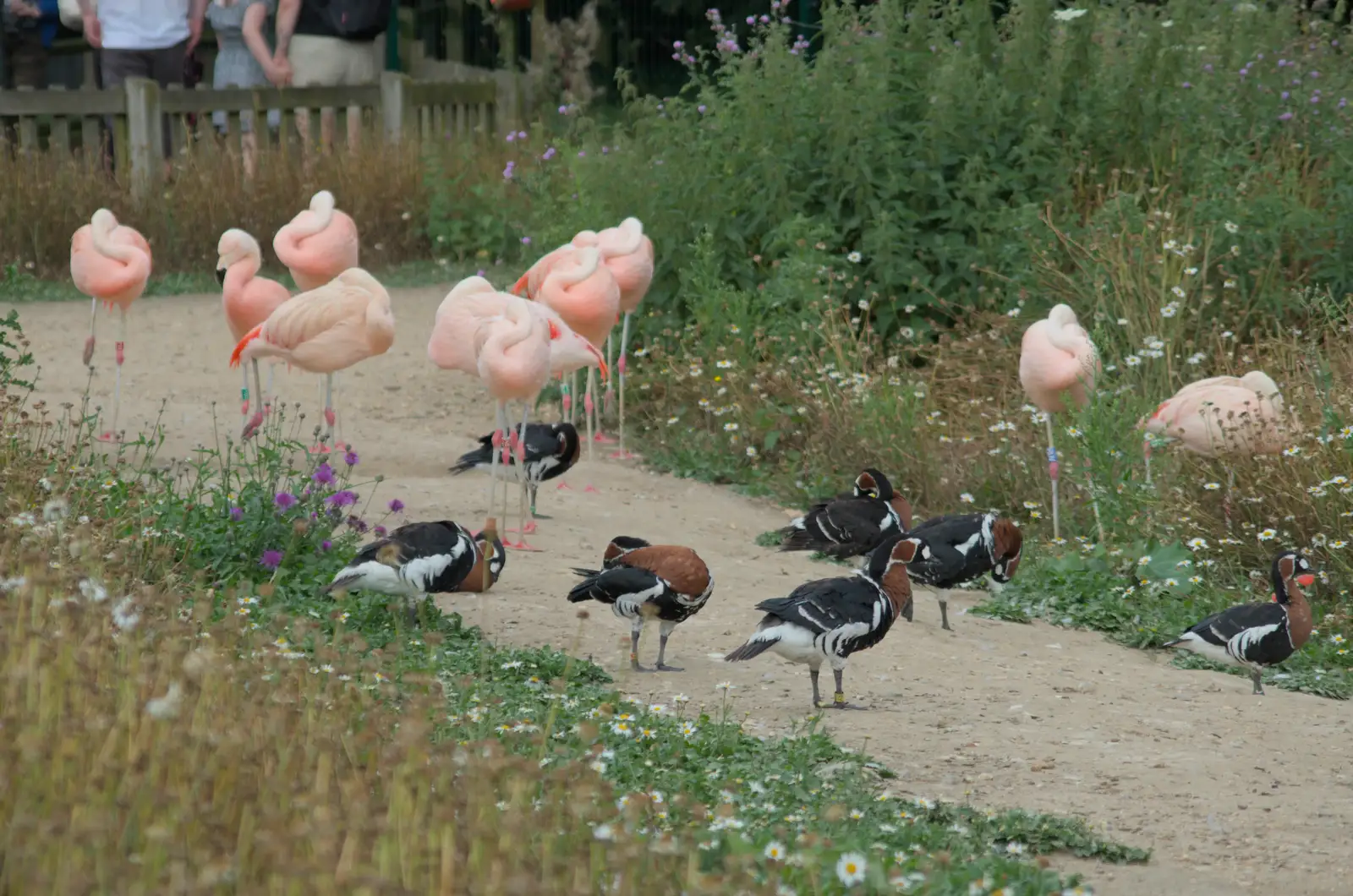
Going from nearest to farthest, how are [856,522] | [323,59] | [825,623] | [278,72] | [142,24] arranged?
[825,623] → [856,522] → [142,24] → [278,72] → [323,59]

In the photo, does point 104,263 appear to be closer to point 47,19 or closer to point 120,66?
point 120,66

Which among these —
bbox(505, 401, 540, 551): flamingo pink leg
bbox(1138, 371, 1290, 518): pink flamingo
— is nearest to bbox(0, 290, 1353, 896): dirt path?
bbox(505, 401, 540, 551): flamingo pink leg

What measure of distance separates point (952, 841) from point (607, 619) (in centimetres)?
228

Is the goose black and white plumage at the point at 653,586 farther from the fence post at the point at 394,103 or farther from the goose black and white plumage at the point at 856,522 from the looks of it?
the fence post at the point at 394,103

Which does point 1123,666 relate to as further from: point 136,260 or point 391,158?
point 391,158

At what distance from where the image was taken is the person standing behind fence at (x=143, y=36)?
43.7 ft

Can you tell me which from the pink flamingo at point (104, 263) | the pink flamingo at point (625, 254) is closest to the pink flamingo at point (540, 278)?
the pink flamingo at point (625, 254)

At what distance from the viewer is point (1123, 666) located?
5.94 meters

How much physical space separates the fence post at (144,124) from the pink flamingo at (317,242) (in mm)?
4740

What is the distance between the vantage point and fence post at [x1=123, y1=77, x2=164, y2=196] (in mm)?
13039

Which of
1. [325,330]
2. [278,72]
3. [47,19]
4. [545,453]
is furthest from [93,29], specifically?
[545,453]

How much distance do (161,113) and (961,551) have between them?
356 inches

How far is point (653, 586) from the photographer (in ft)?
17.2

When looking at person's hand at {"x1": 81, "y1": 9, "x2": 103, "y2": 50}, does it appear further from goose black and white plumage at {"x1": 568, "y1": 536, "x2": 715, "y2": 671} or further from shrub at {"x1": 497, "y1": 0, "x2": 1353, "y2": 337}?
goose black and white plumage at {"x1": 568, "y1": 536, "x2": 715, "y2": 671}
